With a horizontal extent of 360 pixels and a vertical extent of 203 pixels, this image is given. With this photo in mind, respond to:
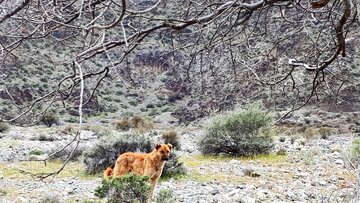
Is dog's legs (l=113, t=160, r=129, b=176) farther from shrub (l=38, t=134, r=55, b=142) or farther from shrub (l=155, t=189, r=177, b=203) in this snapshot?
shrub (l=38, t=134, r=55, b=142)

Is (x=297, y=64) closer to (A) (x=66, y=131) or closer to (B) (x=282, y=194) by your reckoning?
(B) (x=282, y=194)

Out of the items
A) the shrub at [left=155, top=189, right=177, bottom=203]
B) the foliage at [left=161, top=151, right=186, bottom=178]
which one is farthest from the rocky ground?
the shrub at [left=155, top=189, right=177, bottom=203]

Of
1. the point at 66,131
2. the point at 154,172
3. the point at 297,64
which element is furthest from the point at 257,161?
the point at 66,131

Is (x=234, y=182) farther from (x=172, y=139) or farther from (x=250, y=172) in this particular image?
(x=172, y=139)

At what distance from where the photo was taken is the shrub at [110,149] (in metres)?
12.8

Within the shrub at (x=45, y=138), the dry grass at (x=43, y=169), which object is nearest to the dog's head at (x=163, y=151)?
the dry grass at (x=43, y=169)

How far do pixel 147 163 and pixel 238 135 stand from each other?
890 cm

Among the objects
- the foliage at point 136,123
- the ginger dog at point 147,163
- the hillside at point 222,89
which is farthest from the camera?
the foliage at point 136,123

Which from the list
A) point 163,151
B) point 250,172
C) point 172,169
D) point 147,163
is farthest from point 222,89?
point 250,172

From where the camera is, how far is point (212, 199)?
882 cm

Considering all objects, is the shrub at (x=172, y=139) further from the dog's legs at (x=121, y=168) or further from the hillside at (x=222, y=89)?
the dog's legs at (x=121, y=168)

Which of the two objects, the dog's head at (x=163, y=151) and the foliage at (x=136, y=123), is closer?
the dog's head at (x=163, y=151)

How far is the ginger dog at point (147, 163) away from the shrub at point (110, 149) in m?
4.61

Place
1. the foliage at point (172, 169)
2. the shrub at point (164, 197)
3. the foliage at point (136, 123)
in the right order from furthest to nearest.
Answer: the foliage at point (136, 123) < the foliage at point (172, 169) < the shrub at point (164, 197)
